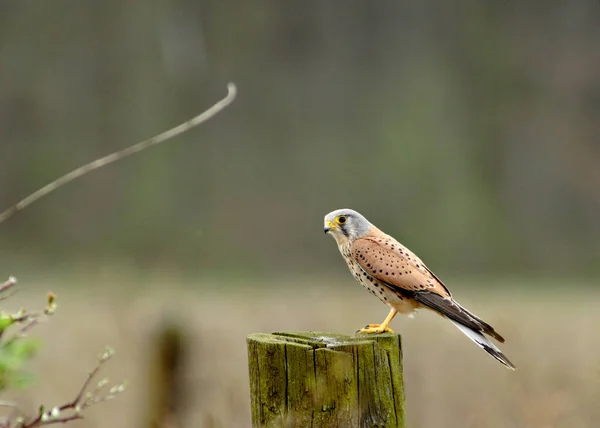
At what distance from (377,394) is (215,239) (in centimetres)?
1585

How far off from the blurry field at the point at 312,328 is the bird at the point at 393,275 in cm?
120

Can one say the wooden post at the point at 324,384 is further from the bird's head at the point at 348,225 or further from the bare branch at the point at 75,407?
the bird's head at the point at 348,225

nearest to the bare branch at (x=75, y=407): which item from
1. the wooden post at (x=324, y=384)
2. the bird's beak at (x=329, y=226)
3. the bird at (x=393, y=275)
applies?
the wooden post at (x=324, y=384)

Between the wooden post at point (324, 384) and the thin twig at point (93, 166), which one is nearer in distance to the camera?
the thin twig at point (93, 166)

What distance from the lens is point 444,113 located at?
21328 mm

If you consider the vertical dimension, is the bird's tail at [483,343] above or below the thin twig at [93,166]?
below

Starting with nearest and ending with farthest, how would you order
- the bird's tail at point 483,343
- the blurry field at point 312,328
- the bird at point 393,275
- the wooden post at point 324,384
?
the wooden post at point 324,384
the bird's tail at point 483,343
the bird at point 393,275
the blurry field at point 312,328

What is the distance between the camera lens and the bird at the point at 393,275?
12.8ft

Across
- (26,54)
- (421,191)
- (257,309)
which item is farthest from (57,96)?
(257,309)

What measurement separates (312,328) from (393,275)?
11.7 ft

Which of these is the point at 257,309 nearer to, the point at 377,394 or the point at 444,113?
the point at 377,394

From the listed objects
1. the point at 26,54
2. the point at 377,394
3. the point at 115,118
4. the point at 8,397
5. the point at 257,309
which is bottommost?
the point at 377,394

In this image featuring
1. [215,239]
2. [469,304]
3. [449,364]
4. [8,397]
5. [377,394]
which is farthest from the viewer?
[215,239]

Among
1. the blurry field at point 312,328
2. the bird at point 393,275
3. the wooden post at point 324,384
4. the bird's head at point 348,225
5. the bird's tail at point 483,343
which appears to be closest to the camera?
the wooden post at point 324,384
